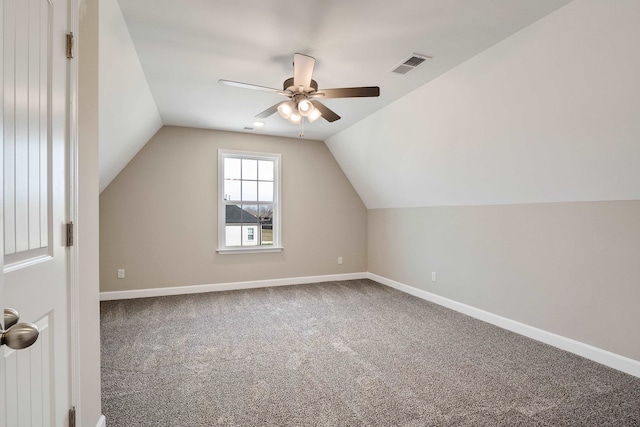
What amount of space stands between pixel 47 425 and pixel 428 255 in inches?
166

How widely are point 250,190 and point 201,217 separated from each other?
89 cm

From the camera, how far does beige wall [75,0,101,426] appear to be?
147 cm

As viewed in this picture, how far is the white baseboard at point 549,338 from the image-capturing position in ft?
8.15

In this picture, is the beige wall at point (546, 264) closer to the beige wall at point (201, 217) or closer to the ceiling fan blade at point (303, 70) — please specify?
the beige wall at point (201, 217)

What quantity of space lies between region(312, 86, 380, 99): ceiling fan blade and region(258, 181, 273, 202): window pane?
287 cm

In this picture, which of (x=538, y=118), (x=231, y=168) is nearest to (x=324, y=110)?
(x=538, y=118)

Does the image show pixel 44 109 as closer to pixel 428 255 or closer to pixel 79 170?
pixel 79 170

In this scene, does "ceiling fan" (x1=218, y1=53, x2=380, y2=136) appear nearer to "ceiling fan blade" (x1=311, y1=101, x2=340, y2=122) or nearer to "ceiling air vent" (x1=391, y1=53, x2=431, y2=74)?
"ceiling fan blade" (x1=311, y1=101, x2=340, y2=122)

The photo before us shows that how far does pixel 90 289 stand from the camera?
1.56m

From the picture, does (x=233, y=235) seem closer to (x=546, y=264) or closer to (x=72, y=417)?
(x=72, y=417)

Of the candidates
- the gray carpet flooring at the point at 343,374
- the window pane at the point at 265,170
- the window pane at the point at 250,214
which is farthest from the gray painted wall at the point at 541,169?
the window pane at the point at 250,214

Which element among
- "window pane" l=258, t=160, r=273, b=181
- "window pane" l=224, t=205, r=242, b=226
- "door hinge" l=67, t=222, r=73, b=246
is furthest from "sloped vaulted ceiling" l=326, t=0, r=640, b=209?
"door hinge" l=67, t=222, r=73, b=246

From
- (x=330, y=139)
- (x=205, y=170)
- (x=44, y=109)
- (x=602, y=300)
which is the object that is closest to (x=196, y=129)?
(x=205, y=170)

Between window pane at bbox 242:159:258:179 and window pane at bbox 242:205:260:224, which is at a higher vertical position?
window pane at bbox 242:159:258:179
